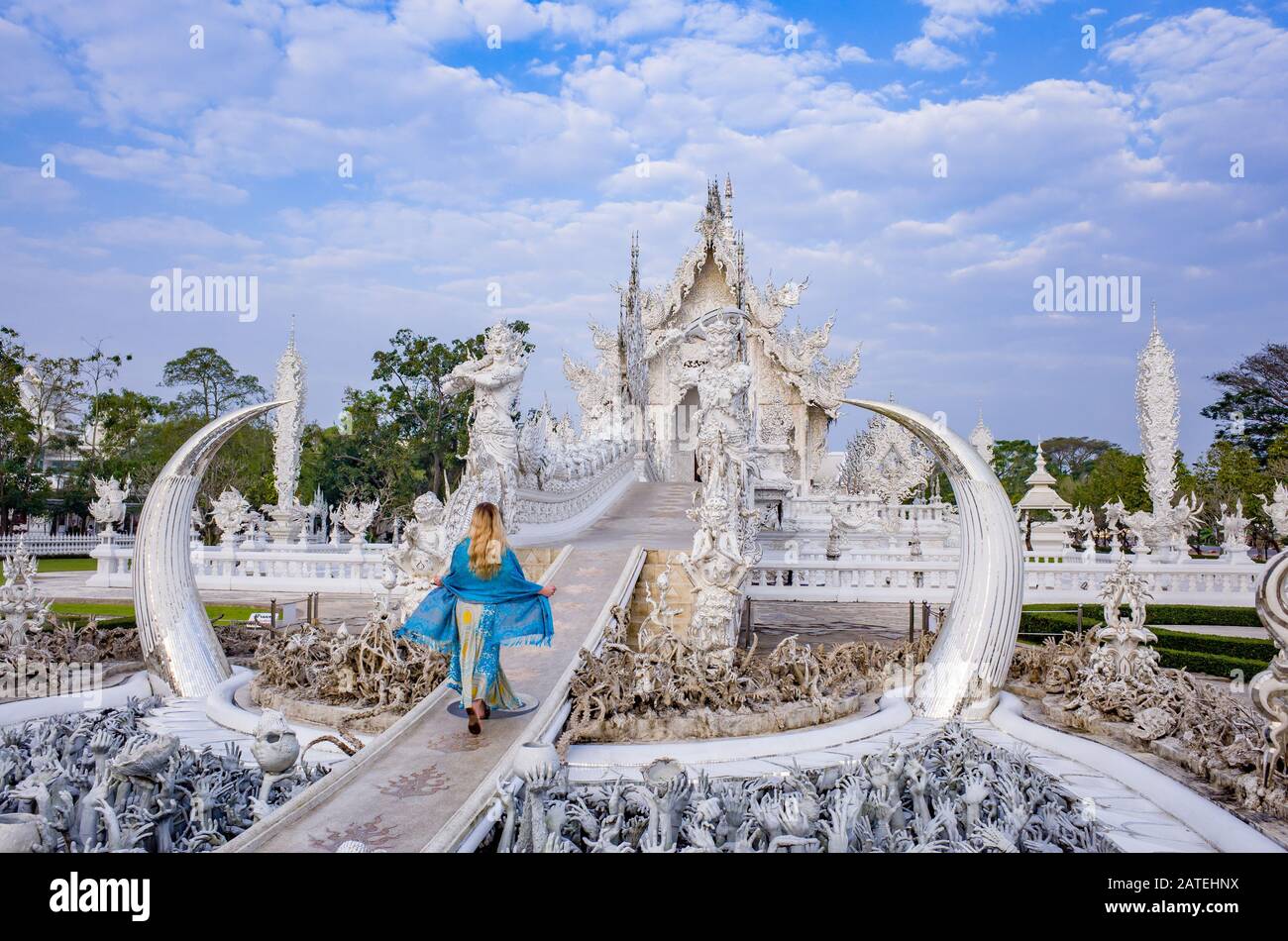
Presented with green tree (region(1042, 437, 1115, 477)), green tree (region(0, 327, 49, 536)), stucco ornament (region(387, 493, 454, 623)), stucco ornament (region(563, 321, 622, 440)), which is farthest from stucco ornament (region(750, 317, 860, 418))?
green tree (region(1042, 437, 1115, 477))

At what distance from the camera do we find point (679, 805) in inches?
149

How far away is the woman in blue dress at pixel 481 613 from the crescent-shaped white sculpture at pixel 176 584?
3.14 metres

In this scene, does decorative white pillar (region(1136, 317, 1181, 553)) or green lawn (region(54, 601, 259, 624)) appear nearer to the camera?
green lawn (region(54, 601, 259, 624))

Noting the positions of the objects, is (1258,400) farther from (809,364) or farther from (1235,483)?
(809,364)

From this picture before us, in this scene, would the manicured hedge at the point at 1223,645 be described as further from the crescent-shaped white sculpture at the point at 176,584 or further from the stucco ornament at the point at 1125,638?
the crescent-shaped white sculpture at the point at 176,584

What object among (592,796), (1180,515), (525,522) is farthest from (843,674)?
(1180,515)

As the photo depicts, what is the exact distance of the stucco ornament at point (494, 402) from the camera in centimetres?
921

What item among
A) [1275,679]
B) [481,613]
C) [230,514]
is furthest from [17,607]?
[230,514]

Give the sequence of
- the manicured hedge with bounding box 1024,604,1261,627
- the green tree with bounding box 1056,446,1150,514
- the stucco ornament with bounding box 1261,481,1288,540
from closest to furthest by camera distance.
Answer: the manicured hedge with bounding box 1024,604,1261,627 → the stucco ornament with bounding box 1261,481,1288,540 → the green tree with bounding box 1056,446,1150,514

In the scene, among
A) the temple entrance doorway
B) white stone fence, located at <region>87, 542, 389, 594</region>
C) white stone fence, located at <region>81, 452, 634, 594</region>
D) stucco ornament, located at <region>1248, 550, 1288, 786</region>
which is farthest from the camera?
the temple entrance doorway

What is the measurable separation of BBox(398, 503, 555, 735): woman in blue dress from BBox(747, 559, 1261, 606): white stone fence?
8.26 m

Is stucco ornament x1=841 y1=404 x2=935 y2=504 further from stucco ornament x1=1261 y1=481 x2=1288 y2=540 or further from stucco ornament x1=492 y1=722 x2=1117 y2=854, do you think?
stucco ornament x1=492 y1=722 x2=1117 y2=854

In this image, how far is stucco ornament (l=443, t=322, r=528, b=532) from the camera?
30.2 ft

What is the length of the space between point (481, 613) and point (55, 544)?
28.4 m
